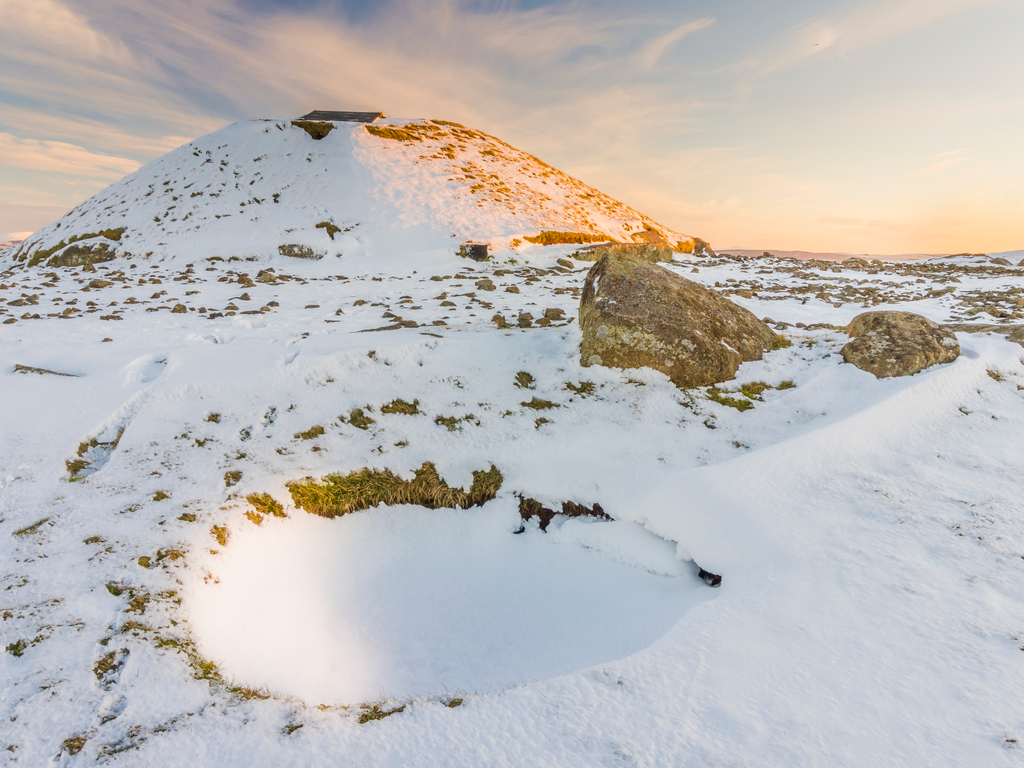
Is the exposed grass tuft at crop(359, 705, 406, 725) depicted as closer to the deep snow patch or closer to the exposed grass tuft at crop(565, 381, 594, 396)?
the deep snow patch

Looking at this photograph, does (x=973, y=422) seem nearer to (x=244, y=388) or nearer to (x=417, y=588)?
(x=417, y=588)

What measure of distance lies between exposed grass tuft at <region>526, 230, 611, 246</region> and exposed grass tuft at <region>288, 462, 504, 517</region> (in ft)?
68.2

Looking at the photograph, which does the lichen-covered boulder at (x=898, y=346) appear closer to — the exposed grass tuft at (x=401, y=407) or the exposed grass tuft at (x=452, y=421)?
Result: the exposed grass tuft at (x=452, y=421)

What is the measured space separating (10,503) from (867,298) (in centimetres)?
1894

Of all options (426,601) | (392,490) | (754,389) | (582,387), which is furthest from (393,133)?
(426,601)

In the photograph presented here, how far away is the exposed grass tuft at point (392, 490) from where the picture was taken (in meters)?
5.17

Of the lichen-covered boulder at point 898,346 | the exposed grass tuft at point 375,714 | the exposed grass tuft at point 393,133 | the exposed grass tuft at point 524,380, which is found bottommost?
the exposed grass tuft at point 375,714

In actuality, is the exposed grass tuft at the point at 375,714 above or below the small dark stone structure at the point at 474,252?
below

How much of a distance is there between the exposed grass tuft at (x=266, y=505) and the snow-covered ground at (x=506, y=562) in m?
0.11

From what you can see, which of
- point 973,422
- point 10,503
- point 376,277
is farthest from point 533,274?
point 10,503

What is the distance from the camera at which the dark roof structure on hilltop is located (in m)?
35.4

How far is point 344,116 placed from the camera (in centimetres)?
3666

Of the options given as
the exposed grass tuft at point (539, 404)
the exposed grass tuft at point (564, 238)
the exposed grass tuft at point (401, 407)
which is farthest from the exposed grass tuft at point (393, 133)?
the exposed grass tuft at point (539, 404)

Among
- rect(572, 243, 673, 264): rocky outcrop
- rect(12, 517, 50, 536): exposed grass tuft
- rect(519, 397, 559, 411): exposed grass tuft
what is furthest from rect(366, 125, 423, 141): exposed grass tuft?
rect(12, 517, 50, 536): exposed grass tuft
